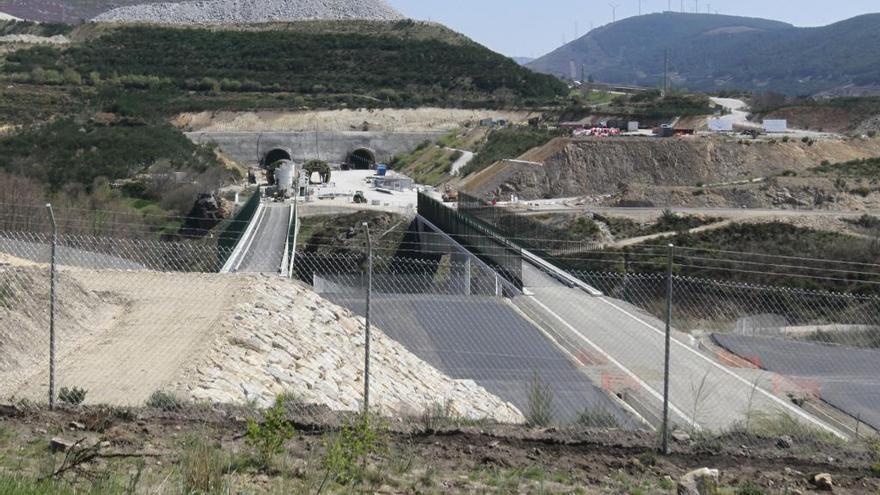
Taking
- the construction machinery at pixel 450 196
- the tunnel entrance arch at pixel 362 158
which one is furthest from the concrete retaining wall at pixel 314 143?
the construction machinery at pixel 450 196

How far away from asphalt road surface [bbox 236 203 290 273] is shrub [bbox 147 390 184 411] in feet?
34.1

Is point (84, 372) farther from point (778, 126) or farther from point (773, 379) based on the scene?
point (778, 126)

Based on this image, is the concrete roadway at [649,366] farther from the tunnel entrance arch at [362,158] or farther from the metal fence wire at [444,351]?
the tunnel entrance arch at [362,158]

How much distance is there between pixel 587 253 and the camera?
32.8m

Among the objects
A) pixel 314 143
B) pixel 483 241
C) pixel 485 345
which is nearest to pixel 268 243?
pixel 483 241

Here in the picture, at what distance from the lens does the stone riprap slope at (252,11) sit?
141750 millimetres

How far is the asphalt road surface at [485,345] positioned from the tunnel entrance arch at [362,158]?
7041 cm

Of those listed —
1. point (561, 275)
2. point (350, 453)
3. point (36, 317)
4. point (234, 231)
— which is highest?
point (350, 453)

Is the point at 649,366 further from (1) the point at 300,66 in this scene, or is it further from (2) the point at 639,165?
(1) the point at 300,66

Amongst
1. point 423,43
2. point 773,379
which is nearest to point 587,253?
point 773,379

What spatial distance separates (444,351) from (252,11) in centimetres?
13381

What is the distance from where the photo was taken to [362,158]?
292 feet

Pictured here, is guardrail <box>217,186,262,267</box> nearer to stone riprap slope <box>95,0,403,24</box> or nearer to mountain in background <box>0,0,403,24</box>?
stone riprap slope <box>95,0,403,24</box>

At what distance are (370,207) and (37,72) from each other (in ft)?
175
